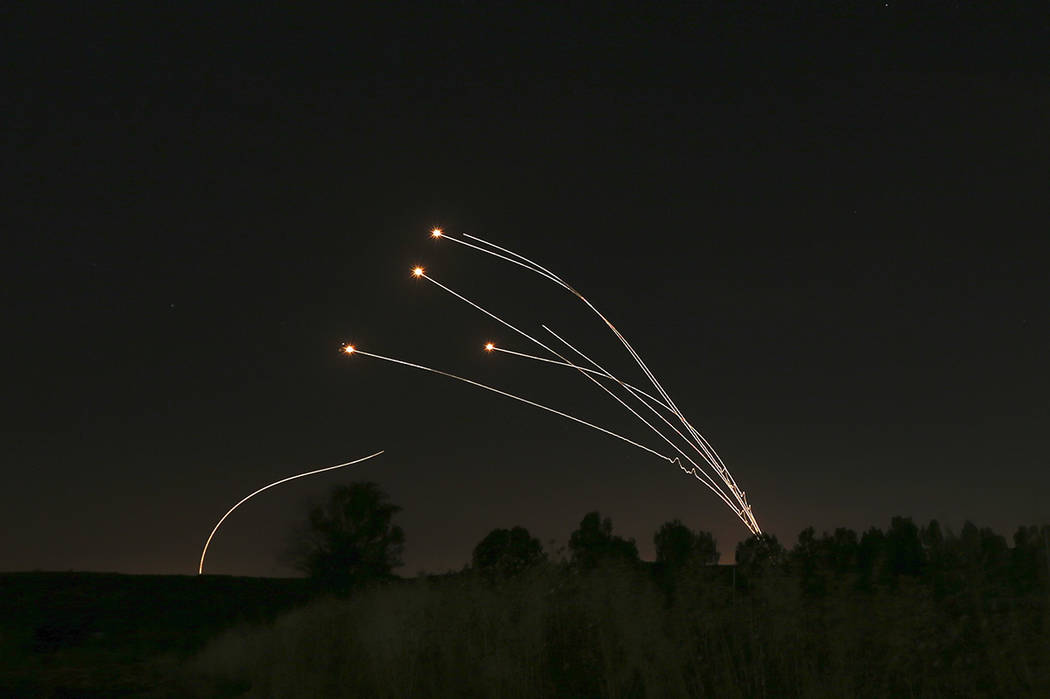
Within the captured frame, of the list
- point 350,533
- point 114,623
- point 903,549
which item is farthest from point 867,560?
point 350,533

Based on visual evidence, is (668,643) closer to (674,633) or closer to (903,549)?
(674,633)

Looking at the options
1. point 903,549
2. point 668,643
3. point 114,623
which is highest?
point 903,549

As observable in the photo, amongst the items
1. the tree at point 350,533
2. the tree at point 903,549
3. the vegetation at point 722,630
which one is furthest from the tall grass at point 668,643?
the tree at point 350,533

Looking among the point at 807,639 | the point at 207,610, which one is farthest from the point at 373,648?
the point at 207,610

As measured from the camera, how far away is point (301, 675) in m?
10.3

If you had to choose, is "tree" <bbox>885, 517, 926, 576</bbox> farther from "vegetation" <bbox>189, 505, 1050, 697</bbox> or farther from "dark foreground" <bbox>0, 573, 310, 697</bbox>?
"dark foreground" <bbox>0, 573, 310, 697</bbox>

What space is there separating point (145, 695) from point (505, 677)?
18.1ft

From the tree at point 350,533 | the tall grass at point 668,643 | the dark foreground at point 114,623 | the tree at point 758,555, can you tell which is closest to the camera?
the tall grass at point 668,643

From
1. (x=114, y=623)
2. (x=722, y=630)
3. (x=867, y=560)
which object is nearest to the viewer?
(x=722, y=630)

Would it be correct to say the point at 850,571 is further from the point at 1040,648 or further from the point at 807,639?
the point at 1040,648

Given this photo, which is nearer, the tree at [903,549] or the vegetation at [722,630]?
the vegetation at [722,630]

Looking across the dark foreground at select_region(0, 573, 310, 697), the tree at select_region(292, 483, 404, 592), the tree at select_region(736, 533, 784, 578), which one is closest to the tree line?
the tree at select_region(736, 533, 784, 578)

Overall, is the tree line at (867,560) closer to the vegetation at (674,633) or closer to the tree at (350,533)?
the vegetation at (674,633)

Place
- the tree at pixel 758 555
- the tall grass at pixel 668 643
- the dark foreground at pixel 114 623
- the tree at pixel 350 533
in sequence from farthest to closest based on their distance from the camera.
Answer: the tree at pixel 350 533 → the dark foreground at pixel 114 623 → the tree at pixel 758 555 → the tall grass at pixel 668 643
